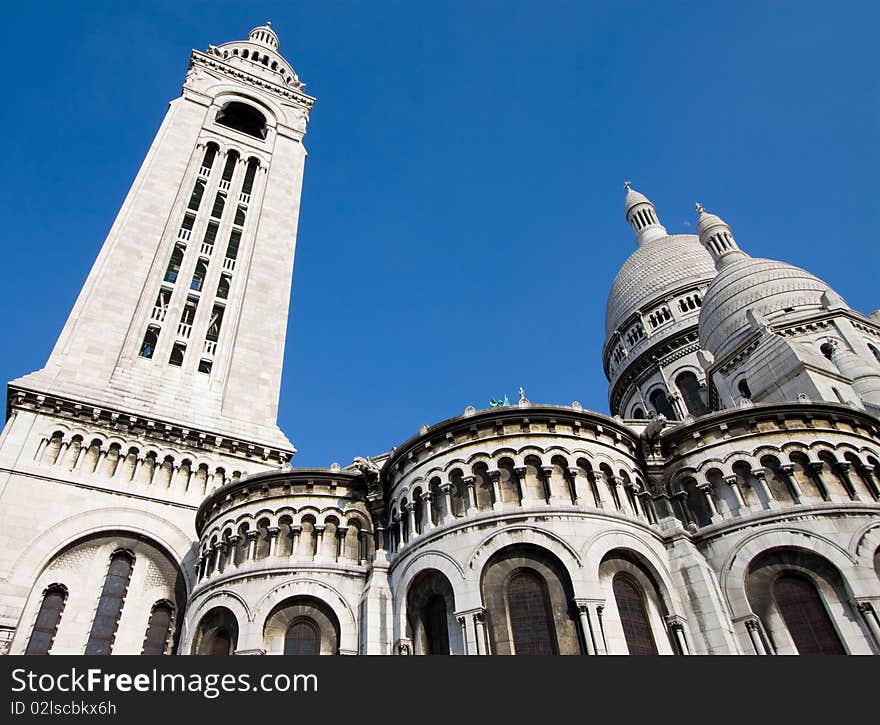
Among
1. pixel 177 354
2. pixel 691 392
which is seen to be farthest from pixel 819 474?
pixel 691 392

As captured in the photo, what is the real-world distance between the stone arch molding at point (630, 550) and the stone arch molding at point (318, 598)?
25.1 ft

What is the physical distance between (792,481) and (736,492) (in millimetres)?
1678

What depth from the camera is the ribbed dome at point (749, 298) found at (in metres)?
38.5

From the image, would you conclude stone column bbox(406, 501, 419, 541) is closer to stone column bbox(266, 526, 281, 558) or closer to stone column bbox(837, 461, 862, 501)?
stone column bbox(266, 526, 281, 558)

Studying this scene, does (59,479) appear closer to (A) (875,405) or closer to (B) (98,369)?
(B) (98,369)

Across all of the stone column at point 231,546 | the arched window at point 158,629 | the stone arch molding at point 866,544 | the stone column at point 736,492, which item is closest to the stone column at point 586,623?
the stone column at point 736,492

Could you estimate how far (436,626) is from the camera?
19.8 meters

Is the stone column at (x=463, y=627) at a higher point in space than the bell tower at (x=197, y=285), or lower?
lower

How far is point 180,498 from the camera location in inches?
1105

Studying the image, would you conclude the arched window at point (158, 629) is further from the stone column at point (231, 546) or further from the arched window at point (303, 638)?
the arched window at point (303, 638)

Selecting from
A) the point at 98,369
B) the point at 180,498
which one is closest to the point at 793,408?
the point at 180,498

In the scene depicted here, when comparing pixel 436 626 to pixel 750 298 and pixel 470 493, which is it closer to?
pixel 470 493

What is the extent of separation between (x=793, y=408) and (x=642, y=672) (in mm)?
12011

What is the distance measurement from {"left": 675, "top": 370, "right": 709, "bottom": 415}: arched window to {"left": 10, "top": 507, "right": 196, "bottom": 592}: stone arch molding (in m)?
34.2
